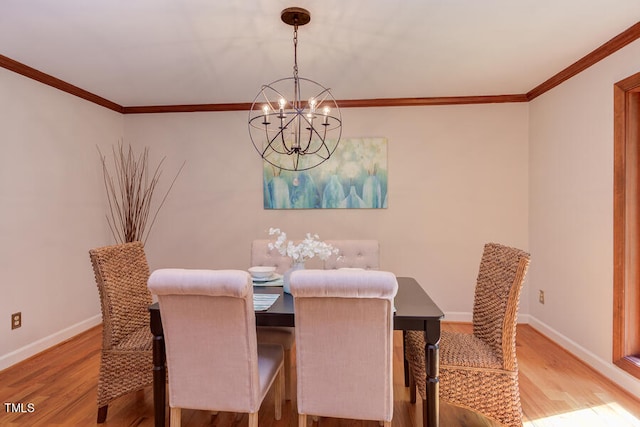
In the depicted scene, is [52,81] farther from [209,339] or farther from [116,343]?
[209,339]

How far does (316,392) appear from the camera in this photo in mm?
1602

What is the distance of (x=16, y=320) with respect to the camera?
2830 mm

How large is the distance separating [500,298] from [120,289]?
206cm

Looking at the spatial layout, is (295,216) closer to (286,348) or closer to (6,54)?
(286,348)

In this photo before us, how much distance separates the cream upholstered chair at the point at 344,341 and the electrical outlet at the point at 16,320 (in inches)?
99.2

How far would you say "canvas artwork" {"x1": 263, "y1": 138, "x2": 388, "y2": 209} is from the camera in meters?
3.79

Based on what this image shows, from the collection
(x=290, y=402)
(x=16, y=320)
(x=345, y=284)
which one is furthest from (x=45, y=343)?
(x=345, y=284)

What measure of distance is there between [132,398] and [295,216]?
2144mm

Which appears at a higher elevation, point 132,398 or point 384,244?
point 384,244

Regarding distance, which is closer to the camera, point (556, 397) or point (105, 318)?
point (105, 318)

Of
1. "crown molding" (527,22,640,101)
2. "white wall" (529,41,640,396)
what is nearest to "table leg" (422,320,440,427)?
"white wall" (529,41,640,396)

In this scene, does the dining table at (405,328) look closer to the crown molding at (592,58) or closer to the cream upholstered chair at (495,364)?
the cream upholstered chair at (495,364)

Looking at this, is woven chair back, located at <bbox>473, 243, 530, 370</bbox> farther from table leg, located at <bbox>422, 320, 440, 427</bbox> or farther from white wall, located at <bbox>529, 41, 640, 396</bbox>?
white wall, located at <bbox>529, 41, 640, 396</bbox>

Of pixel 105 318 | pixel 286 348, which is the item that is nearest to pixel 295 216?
pixel 286 348
